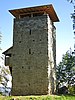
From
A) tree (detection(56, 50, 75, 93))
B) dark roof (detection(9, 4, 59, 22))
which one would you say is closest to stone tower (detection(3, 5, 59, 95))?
dark roof (detection(9, 4, 59, 22))

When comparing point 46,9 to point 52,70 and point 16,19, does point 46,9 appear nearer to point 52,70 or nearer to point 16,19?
point 16,19

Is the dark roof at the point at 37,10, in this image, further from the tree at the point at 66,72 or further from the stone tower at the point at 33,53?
the tree at the point at 66,72

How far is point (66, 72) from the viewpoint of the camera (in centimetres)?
3534

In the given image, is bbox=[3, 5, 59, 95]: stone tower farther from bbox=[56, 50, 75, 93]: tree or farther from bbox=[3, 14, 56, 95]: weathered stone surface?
bbox=[56, 50, 75, 93]: tree

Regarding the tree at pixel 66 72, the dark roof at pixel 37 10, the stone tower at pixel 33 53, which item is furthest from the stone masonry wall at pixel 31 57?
the tree at pixel 66 72

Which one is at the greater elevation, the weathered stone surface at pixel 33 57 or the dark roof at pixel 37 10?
the dark roof at pixel 37 10

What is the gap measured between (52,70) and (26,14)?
6424 mm

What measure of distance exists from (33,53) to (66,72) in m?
11.9

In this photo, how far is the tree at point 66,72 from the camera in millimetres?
34719

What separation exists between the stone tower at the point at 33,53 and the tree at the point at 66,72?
9176 mm

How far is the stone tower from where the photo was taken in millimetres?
23969

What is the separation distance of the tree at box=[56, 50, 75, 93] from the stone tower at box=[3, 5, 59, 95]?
30.1ft

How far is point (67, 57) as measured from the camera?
119 feet

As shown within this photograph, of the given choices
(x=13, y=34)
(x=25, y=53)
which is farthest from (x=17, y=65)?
(x=13, y=34)
